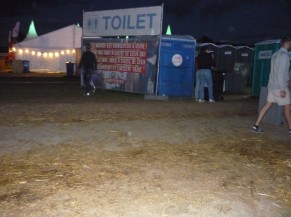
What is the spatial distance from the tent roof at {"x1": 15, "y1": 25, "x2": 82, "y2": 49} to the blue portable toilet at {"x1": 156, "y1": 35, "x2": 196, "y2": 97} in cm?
2386

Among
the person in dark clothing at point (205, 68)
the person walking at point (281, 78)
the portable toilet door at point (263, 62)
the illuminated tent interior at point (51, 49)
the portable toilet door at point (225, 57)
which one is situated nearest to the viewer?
→ the person walking at point (281, 78)

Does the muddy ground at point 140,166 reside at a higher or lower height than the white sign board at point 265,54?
lower

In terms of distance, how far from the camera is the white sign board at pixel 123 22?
13.9m

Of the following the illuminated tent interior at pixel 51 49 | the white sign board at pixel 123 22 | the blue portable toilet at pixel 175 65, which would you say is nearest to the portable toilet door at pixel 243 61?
the blue portable toilet at pixel 175 65

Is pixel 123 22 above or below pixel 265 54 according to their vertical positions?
above

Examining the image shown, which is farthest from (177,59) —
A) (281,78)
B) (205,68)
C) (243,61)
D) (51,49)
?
(51,49)

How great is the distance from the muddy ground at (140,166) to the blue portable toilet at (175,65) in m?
4.40

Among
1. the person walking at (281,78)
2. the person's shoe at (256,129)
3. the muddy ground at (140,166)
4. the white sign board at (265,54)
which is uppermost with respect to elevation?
the white sign board at (265,54)

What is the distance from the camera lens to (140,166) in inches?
209

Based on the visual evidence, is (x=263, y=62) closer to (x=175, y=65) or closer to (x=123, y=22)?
(x=175, y=65)

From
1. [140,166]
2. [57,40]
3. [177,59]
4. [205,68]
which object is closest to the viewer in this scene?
[140,166]

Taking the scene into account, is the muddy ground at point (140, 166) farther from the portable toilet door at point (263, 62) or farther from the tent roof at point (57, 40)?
the tent roof at point (57, 40)

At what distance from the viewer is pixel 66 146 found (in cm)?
633

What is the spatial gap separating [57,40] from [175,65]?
24.4 meters
